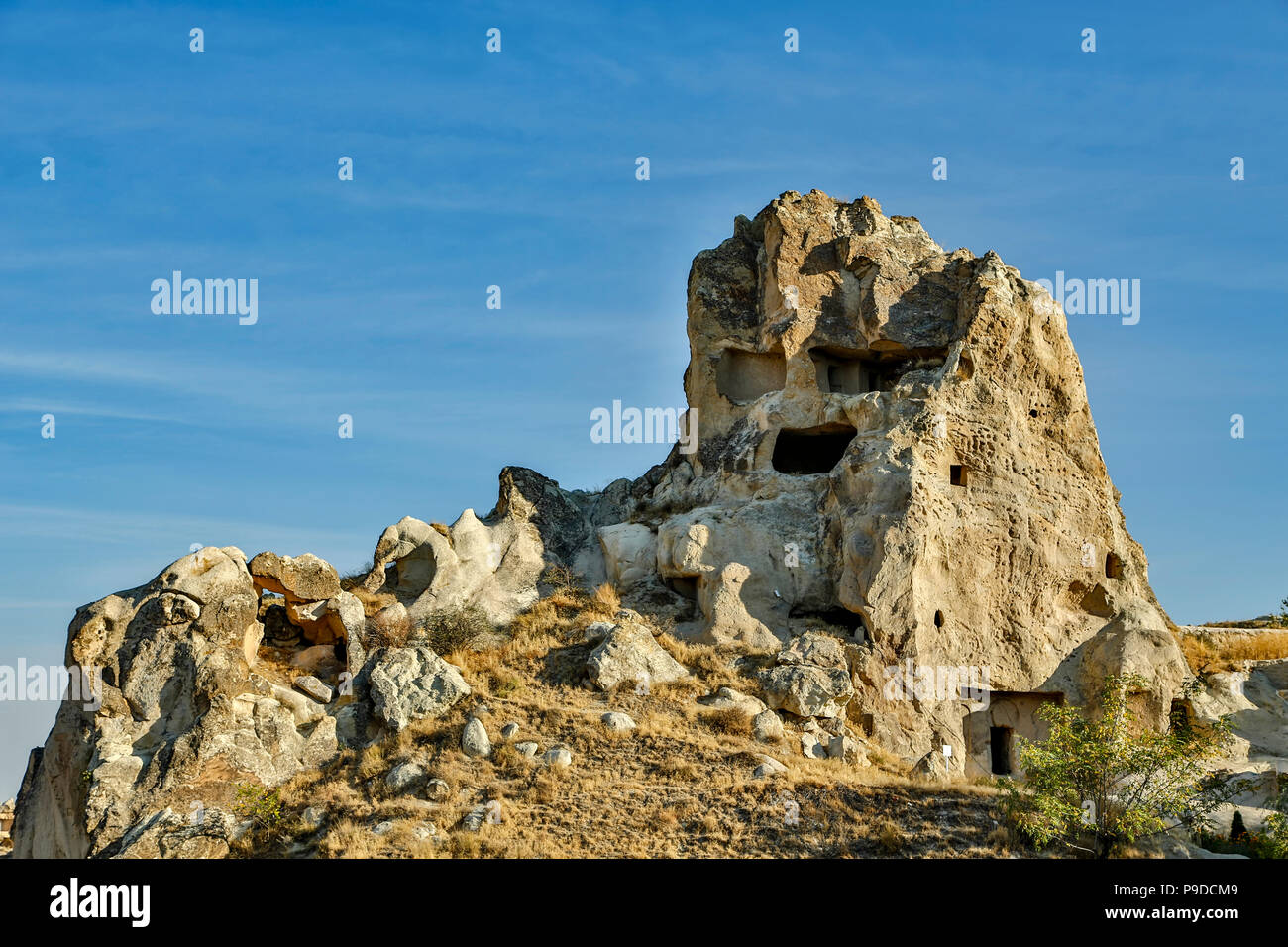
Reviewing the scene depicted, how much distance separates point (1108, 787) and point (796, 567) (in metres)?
9.26

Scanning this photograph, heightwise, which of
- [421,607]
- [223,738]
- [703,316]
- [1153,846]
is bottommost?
[1153,846]

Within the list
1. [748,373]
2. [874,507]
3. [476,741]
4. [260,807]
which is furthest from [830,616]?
[260,807]

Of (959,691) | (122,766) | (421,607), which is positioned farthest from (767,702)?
(122,766)

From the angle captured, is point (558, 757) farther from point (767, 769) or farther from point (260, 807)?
point (260, 807)

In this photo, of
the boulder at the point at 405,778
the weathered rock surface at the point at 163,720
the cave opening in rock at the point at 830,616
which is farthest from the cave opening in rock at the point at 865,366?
the weathered rock surface at the point at 163,720

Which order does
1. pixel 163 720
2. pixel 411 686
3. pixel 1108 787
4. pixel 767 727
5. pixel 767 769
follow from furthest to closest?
pixel 411 686 → pixel 163 720 → pixel 767 727 → pixel 767 769 → pixel 1108 787

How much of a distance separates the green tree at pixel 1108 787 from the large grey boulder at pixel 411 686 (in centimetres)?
920

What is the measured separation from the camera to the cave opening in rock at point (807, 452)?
29203mm

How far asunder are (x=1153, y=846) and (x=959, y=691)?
7368 mm

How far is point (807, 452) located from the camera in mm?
29594

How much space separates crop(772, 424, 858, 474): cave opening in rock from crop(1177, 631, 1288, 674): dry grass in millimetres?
8313

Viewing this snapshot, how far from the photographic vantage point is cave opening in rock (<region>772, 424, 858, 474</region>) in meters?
29.2
